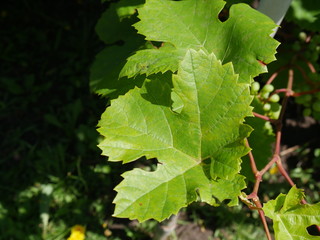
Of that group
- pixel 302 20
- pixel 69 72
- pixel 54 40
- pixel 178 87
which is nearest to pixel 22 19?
pixel 54 40

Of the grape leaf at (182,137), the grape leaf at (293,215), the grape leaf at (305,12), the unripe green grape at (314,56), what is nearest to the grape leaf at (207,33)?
the grape leaf at (182,137)

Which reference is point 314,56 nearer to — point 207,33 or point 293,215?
point 207,33

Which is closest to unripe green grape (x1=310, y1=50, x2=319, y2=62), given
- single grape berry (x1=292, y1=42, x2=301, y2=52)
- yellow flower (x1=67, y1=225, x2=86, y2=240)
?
single grape berry (x1=292, y1=42, x2=301, y2=52)

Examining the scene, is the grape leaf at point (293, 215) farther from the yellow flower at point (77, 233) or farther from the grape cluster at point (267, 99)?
the yellow flower at point (77, 233)

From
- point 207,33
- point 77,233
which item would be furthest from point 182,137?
point 77,233

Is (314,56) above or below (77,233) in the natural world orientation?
above

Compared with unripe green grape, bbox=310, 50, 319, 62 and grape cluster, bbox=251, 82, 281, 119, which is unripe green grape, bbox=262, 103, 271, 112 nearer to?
grape cluster, bbox=251, 82, 281, 119

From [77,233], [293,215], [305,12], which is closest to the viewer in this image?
[293,215]
